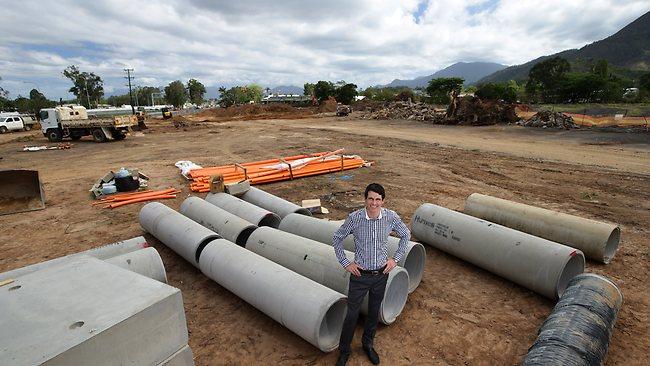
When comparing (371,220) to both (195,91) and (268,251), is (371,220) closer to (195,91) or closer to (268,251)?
(268,251)

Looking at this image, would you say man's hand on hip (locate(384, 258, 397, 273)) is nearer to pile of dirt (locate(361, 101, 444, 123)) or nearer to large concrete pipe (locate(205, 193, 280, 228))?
large concrete pipe (locate(205, 193, 280, 228))

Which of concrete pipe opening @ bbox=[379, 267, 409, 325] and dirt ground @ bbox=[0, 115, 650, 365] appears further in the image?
concrete pipe opening @ bbox=[379, 267, 409, 325]

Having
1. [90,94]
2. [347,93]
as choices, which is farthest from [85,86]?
[347,93]

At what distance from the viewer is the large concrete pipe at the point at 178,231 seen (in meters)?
5.82

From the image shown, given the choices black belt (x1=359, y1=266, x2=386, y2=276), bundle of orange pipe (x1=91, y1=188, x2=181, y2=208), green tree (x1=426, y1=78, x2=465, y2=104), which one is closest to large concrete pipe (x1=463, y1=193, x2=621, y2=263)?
black belt (x1=359, y1=266, x2=386, y2=276)

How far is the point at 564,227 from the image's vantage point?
6.11 m

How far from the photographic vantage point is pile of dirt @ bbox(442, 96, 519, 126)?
28.3m

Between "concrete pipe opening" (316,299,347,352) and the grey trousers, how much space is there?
0.21 meters

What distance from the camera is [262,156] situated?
16.6m

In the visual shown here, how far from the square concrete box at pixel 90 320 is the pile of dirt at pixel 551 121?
1122 inches

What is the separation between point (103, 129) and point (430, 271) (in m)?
26.3

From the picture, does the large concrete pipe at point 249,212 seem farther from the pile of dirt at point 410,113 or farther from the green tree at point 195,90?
the green tree at point 195,90

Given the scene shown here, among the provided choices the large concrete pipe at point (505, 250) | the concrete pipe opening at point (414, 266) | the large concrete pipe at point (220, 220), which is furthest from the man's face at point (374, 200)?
the large concrete pipe at point (220, 220)

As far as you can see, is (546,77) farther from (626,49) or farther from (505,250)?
(626,49)
